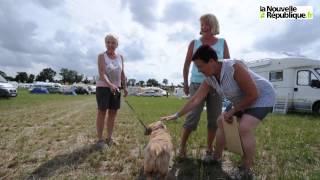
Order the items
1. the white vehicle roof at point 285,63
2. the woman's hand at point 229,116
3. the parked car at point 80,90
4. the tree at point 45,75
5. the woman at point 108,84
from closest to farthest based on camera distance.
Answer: the woman's hand at point 229,116 < the woman at point 108,84 < the white vehicle roof at point 285,63 < the parked car at point 80,90 < the tree at point 45,75

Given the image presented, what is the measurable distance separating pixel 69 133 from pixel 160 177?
4386 millimetres

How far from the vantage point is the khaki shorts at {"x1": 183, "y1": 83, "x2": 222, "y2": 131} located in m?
4.77

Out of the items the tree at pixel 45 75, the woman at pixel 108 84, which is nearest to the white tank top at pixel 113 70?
the woman at pixel 108 84

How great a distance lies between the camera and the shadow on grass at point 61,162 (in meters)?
4.16

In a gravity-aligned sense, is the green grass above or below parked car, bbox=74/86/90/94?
below

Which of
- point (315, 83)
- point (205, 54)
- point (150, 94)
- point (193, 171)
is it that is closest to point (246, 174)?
point (193, 171)

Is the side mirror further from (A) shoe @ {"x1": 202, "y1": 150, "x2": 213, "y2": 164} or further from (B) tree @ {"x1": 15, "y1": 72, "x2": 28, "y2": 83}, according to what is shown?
(B) tree @ {"x1": 15, "y1": 72, "x2": 28, "y2": 83}

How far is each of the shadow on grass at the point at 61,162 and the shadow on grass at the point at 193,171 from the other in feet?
3.38

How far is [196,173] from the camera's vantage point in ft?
13.7

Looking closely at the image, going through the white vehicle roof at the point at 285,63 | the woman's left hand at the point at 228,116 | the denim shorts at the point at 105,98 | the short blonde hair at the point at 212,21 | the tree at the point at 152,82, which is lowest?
the woman's left hand at the point at 228,116

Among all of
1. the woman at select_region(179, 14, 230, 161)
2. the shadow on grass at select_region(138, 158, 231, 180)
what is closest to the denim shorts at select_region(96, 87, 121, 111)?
the woman at select_region(179, 14, 230, 161)

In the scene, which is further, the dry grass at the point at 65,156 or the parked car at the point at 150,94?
the parked car at the point at 150,94

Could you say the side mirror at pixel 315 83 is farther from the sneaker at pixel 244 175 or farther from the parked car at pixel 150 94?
the parked car at pixel 150 94

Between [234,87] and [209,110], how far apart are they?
0.95 m
